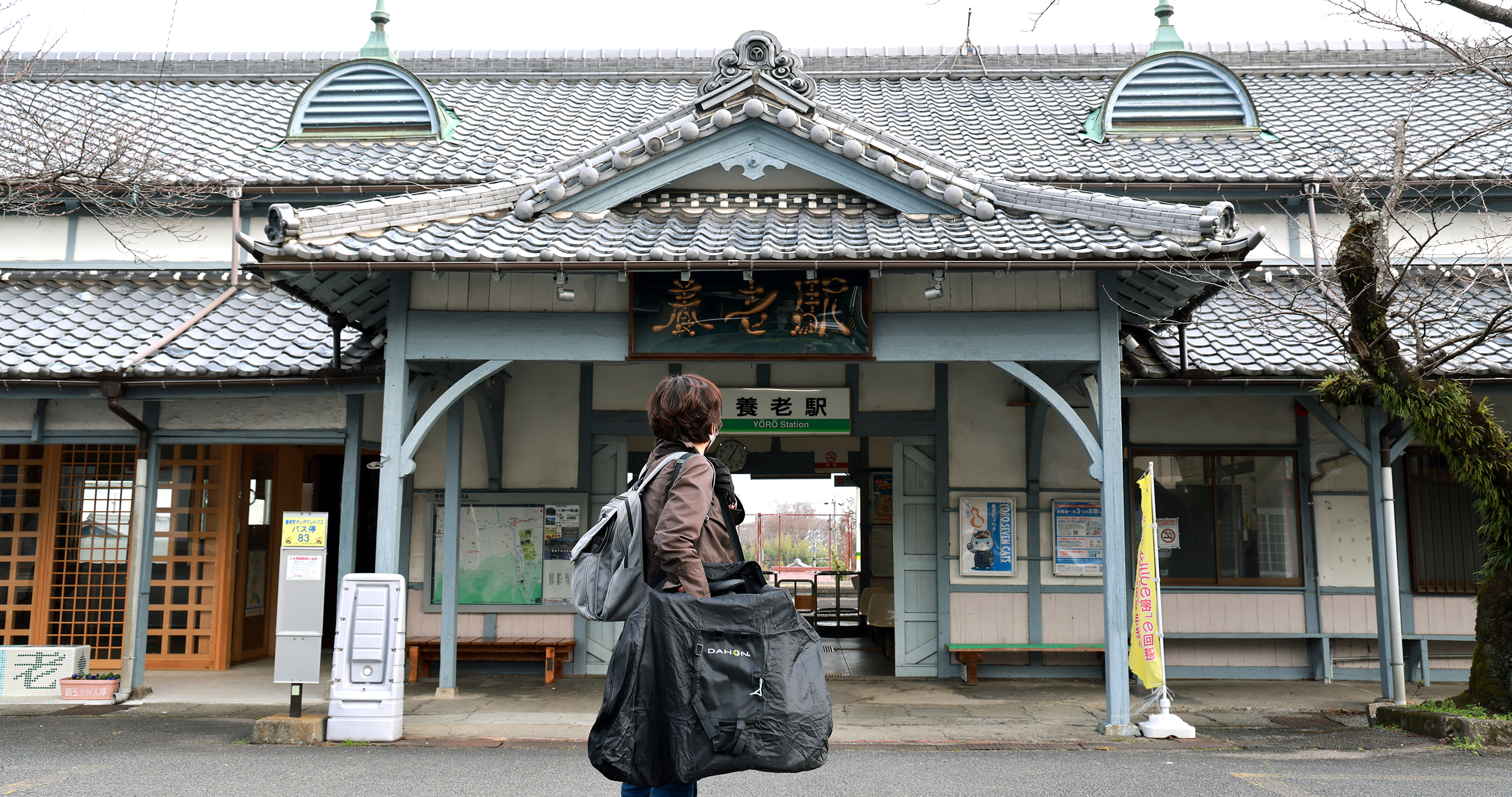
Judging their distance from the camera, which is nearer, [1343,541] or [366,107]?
[1343,541]

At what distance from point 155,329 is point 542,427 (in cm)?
359

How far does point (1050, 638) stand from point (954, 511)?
151 cm

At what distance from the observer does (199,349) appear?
8.64m

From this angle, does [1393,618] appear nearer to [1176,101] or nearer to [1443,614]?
[1443,614]

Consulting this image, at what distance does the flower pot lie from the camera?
834 centimetres

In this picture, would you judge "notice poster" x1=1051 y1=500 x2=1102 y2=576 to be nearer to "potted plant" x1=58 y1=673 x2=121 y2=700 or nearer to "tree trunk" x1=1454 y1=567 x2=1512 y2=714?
"tree trunk" x1=1454 y1=567 x2=1512 y2=714

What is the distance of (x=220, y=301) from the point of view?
9727 millimetres

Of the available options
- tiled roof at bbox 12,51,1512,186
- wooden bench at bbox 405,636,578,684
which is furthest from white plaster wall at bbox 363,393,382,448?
tiled roof at bbox 12,51,1512,186

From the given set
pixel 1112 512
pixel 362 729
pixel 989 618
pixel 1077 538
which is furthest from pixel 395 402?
pixel 1077 538

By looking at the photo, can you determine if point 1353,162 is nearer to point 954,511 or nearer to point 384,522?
point 954,511

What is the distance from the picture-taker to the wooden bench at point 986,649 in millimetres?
9195

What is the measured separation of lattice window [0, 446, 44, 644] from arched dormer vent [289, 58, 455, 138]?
179 inches

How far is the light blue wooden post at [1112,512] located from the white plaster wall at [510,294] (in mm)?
3449

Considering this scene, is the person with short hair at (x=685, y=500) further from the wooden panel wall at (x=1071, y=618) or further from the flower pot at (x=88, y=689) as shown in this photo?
the flower pot at (x=88, y=689)
